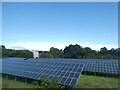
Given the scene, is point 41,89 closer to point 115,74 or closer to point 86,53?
point 115,74

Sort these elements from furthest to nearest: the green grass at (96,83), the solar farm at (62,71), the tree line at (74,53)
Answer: the tree line at (74,53)
the green grass at (96,83)
the solar farm at (62,71)

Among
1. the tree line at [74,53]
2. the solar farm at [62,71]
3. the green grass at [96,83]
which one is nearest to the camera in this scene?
the solar farm at [62,71]

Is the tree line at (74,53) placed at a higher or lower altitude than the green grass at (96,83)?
higher

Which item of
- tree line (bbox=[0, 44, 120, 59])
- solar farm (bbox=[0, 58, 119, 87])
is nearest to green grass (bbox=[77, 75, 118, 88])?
solar farm (bbox=[0, 58, 119, 87])

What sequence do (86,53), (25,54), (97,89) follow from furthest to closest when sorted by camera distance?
(86,53) < (25,54) < (97,89)

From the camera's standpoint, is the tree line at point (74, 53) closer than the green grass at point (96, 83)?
No

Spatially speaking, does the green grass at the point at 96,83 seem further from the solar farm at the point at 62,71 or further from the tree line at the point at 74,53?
the tree line at the point at 74,53

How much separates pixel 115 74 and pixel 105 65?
129 inches

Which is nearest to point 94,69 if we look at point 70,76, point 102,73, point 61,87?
point 102,73

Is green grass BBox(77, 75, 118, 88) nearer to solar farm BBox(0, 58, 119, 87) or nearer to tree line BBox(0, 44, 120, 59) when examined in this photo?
solar farm BBox(0, 58, 119, 87)

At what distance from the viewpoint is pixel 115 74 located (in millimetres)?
23609

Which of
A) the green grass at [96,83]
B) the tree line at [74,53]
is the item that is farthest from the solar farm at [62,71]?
the tree line at [74,53]

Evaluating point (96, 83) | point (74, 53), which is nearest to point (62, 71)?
point (96, 83)

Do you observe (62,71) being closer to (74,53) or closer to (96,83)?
(96,83)
